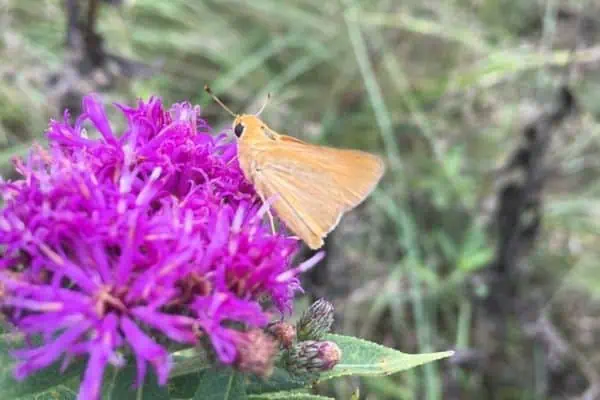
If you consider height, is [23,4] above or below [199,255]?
above

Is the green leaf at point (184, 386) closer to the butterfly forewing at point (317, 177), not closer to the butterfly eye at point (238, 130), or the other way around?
the butterfly forewing at point (317, 177)

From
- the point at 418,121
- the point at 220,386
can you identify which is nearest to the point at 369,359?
the point at 220,386

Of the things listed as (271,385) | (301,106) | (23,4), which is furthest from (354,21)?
(271,385)

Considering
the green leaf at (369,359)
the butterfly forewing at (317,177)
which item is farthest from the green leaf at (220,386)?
the butterfly forewing at (317,177)

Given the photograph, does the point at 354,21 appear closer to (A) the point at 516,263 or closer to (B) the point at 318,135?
(B) the point at 318,135

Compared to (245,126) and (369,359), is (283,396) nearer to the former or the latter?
(369,359)

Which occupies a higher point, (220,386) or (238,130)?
(238,130)
